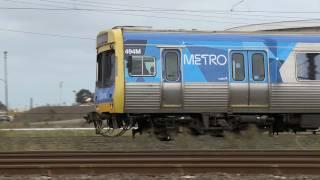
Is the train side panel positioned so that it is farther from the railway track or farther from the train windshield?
the railway track

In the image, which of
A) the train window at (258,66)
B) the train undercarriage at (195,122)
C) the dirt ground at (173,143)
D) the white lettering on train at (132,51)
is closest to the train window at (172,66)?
the white lettering on train at (132,51)

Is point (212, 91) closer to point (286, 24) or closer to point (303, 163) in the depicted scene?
point (303, 163)

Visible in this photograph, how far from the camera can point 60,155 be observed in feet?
47.4

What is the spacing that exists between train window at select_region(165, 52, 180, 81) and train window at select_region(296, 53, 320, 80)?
3.60m

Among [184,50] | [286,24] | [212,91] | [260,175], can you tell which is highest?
[286,24]

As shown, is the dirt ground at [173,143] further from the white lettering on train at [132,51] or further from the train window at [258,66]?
the white lettering on train at [132,51]

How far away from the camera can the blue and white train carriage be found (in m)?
17.8

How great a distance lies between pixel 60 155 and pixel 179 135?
468cm

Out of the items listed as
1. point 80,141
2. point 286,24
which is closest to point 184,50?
point 80,141

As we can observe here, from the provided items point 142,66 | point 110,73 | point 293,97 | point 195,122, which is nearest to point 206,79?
point 195,122

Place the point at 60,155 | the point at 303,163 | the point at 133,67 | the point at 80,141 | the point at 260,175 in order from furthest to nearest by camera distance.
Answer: the point at 80,141 < the point at 133,67 < the point at 60,155 < the point at 303,163 < the point at 260,175

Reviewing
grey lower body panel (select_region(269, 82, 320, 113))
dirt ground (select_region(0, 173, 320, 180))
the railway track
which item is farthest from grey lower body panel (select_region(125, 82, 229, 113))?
dirt ground (select_region(0, 173, 320, 180))

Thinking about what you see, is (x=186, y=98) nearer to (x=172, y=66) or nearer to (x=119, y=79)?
(x=172, y=66)

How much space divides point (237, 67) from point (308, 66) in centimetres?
217
